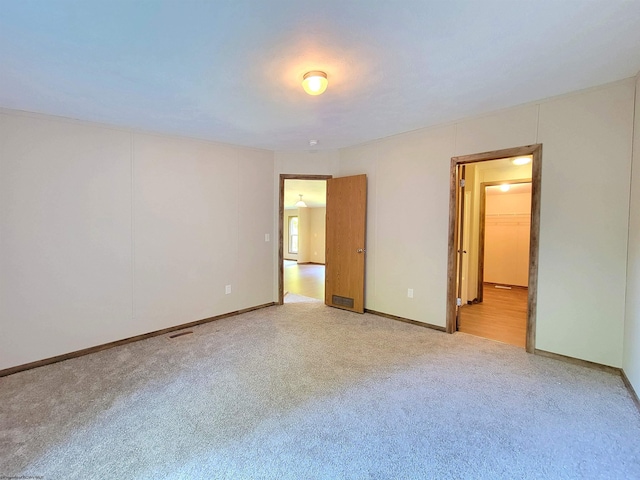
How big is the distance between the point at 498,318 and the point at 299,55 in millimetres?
4115

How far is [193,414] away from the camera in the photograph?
202cm

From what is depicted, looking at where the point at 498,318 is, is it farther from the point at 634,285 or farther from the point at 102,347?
the point at 102,347

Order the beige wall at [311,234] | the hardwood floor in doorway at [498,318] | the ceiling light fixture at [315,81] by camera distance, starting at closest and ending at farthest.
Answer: the ceiling light fixture at [315,81]
the hardwood floor in doorway at [498,318]
the beige wall at [311,234]

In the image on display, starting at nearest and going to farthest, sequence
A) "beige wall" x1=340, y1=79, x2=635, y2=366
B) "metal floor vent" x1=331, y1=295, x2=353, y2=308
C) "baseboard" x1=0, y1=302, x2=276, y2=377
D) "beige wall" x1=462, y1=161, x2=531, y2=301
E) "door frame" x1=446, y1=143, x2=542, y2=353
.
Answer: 1. "beige wall" x1=340, y1=79, x2=635, y2=366
2. "baseboard" x1=0, y1=302, x2=276, y2=377
3. "door frame" x1=446, y1=143, x2=542, y2=353
4. "metal floor vent" x1=331, y1=295, x2=353, y2=308
5. "beige wall" x1=462, y1=161, x2=531, y2=301

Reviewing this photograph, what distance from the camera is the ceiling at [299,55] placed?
1.62 metres

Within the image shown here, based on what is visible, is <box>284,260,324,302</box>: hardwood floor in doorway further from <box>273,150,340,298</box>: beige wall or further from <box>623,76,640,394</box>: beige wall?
<box>623,76,640,394</box>: beige wall

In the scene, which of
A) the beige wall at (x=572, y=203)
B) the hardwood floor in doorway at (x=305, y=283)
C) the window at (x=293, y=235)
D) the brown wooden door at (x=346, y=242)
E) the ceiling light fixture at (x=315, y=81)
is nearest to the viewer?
the ceiling light fixture at (x=315, y=81)

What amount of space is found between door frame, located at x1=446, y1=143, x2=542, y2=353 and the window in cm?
866

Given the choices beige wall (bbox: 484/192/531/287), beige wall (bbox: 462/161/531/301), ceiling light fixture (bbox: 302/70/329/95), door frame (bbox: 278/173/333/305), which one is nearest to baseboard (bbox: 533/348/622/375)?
beige wall (bbox: 462/161/531/301)

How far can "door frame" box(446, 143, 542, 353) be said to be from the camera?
2.90 m

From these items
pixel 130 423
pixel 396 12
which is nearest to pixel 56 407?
pixel 130 423

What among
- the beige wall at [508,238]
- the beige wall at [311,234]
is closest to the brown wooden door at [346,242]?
the beige wall at [508,238]

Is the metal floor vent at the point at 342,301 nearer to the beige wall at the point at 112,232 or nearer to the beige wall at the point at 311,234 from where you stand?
the beige wall at the point at 112,232

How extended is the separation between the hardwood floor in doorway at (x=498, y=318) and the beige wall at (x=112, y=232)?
10.2 ft
